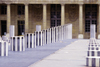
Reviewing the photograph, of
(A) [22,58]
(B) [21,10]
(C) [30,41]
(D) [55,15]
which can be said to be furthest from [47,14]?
(A) [22,58]

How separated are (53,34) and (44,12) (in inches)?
956

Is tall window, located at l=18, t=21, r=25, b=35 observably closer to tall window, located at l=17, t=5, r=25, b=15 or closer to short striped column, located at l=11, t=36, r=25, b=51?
tall window, located at l=17, t=5, r=25, b=15

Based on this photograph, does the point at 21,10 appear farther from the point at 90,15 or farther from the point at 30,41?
the point at 30,41

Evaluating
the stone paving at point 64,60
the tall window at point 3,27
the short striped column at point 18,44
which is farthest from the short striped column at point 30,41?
the tall window at point 3,27

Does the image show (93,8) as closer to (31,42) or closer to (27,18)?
(27,18)

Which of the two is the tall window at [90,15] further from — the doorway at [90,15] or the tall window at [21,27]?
the tall window at [21,27]

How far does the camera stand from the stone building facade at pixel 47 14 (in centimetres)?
4488

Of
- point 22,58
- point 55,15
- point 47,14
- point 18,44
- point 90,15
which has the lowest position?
point 22,58

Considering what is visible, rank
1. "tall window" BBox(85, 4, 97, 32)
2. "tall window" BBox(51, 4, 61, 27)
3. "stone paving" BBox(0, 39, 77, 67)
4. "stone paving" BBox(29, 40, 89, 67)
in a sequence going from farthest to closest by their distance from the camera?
1. "tall window" BBox(51, 4, 61, 27)
2. "tall window" BBox(85, 4, 97, 32)
3. "stone paving" BBox(0, 39, 77, 67)
4. "stone paving" BBox(29, 40, 89, 67)

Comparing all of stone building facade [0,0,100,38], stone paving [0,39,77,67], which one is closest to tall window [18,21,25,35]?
stone building facade [0,0,100,38]

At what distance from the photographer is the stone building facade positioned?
44875 mm

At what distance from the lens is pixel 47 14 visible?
47688 millimetres

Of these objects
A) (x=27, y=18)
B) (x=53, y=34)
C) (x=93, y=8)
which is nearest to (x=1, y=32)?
(x=27, y=18)

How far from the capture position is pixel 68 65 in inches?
327
